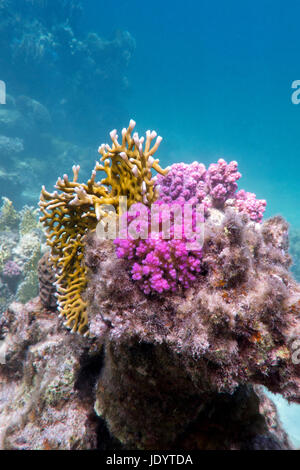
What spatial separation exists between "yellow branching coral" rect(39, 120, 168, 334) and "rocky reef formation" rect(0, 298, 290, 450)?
0.78 meters

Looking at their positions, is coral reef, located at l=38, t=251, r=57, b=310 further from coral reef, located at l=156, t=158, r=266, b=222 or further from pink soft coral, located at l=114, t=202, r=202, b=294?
pink soft coral, located at l=114, t=202, r=202, b=294

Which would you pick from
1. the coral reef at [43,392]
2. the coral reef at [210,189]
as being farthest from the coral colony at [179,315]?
the coral reef at [210,189]

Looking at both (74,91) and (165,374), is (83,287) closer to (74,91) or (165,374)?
(165,374)

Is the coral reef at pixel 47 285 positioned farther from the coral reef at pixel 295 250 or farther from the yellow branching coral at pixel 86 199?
the coral reef at pixel 295 250

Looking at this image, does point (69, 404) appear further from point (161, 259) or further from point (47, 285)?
point (161, 259)

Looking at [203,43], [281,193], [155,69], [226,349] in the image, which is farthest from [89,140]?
[203,43]

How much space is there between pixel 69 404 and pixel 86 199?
2707 millimetres

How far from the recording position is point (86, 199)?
112 inches

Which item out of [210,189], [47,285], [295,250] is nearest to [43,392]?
[47,285]

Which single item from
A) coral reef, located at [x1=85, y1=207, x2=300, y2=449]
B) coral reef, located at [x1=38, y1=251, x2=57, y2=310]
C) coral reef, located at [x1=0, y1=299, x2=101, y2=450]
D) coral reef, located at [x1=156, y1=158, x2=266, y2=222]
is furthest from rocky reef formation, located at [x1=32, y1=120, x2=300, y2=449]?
coral reef, located at [x1=156, y1=158, x2=266, y2=222]

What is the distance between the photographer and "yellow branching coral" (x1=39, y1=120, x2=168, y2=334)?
2824 millimetres

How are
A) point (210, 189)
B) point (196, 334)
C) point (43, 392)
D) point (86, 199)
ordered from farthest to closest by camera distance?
point (210, 189) → point (43, 392) → point (86, 199) → point (196, 334)

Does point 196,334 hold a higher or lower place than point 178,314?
lower

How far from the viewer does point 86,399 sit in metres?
3.16
